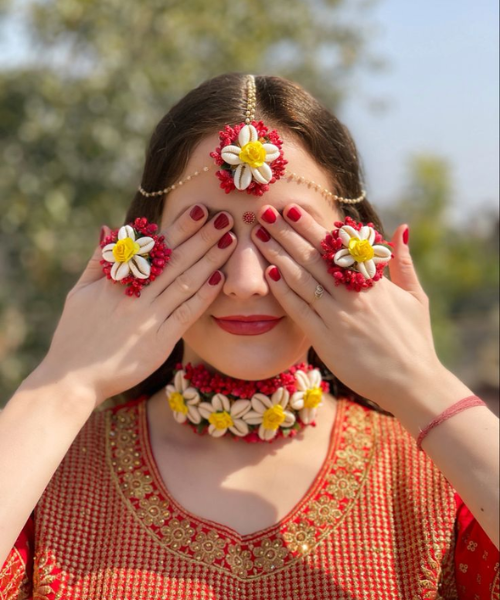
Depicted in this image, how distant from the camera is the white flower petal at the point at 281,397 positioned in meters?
2.18

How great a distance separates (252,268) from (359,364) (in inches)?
15.6

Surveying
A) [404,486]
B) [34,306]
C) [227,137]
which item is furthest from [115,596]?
[34,306]

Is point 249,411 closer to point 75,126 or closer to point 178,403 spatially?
point 178,403

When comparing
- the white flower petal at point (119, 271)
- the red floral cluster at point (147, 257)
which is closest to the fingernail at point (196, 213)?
the red floral cluster at point (147, 257)

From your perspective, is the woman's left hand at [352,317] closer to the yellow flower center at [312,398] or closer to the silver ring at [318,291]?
the silver ring at [318,291]

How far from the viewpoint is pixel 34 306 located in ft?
17.6

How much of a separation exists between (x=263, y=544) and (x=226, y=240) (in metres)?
0.85

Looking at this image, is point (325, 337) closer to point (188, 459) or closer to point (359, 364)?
point (359, 364)

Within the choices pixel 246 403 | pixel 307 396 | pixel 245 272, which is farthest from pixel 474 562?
pixel 245 272

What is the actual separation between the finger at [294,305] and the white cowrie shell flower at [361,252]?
16 cm

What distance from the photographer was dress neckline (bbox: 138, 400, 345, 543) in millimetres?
1969

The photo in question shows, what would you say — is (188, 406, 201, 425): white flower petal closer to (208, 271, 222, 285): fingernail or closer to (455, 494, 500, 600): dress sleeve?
(208, 271, 222, 285): fingernail

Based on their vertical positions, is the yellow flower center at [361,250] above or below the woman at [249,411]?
above

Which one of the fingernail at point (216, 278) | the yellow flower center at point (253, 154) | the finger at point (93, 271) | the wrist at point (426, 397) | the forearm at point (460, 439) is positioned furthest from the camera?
the finger at point (93, 271)
